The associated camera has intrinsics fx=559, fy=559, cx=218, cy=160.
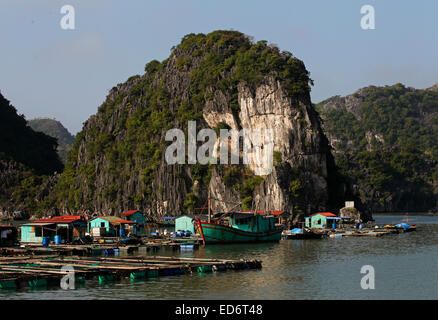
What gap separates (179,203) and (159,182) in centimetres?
862

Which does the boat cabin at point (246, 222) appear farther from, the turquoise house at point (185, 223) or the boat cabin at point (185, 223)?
the turquoise house at point (185, 223)

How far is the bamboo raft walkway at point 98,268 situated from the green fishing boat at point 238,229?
815 inches

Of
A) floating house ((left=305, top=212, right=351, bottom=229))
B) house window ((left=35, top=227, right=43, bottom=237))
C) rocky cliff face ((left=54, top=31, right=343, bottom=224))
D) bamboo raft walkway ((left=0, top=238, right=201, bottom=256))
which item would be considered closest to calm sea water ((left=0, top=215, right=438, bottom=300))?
bamboo raft walkway ((left=0, top=238, right=201, bottom=256))

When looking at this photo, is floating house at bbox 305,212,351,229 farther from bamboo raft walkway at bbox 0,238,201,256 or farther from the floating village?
bamboo raft walkway at bbox 0,238,201,256

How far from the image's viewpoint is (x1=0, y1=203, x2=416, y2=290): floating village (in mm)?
34750

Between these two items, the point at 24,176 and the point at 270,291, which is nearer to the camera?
the point at 270,291

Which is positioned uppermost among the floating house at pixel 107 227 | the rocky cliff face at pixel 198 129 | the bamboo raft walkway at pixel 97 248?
the rocky cliff face at pixel 198 129

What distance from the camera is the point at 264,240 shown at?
68.2m

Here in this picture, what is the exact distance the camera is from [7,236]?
54062 millimetres

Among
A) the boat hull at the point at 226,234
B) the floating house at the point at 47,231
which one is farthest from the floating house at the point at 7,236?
the boat hull at the point at 226,234

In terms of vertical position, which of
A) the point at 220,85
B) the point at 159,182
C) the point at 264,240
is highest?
the point at 220,85

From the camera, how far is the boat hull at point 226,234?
2479 inches
